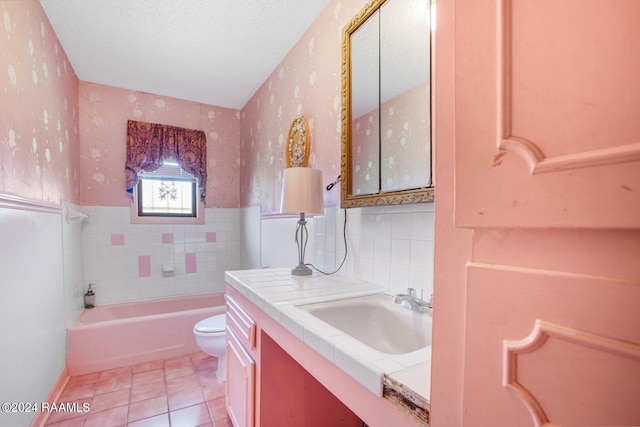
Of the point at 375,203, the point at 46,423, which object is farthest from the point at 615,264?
the point at 46,423

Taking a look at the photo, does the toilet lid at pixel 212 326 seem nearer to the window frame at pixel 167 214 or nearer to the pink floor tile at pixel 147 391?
the pink floor tile at pixel 147 391

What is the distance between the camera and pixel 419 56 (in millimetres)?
1137

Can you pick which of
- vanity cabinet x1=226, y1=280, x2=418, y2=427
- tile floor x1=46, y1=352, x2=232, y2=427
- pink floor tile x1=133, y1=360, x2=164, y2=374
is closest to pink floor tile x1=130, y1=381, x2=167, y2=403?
tile floor x1=46, y1=352, x2=232, y2=427

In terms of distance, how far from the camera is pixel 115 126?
2838mm

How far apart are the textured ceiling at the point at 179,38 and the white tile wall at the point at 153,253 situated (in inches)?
52.5

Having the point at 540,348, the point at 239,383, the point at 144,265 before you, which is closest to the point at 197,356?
the point at 144,265

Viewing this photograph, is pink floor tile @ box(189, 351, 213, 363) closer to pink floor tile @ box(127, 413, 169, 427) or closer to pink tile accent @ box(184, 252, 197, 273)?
pink floor tile @ box(127, 413, 169, 427)

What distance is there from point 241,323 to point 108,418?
1.18 meters

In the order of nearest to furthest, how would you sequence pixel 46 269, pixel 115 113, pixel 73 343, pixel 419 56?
pixel 419 56, pixel 46 269, pixel 73 343, pixel 115 113

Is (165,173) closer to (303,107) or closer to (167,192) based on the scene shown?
(167,192)

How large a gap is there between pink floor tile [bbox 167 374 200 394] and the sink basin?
63.4 inches

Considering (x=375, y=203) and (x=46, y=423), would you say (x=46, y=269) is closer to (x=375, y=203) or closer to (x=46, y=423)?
(x=46, y=423)

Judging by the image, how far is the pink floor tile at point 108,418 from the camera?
1.68 meters

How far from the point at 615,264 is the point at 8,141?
2040mm
